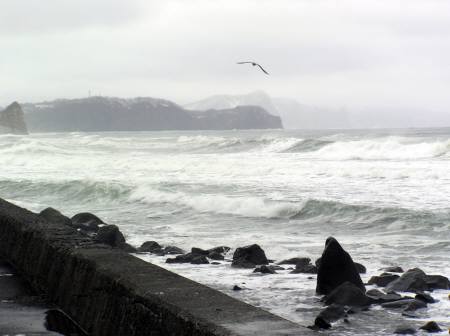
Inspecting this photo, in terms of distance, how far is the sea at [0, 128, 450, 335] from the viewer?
8.03 meters

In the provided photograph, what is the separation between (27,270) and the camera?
6633 millimetres

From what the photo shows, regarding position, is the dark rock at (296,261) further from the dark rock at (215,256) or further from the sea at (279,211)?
the dark rock at (215,256)

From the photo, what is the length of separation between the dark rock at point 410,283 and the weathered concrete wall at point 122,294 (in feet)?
11.8

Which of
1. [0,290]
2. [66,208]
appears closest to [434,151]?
[66,208]

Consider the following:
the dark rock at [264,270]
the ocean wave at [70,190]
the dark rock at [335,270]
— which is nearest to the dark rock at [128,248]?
the dark rock at [264,270]

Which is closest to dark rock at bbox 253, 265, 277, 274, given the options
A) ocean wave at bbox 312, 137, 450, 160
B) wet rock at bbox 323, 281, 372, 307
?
wet rock at bbox 323, 281, 372, 307

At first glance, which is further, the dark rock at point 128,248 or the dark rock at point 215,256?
the dark rock at point 128,248

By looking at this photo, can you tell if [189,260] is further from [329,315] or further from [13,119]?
[13,119]

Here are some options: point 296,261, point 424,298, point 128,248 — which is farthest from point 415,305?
point 128,248

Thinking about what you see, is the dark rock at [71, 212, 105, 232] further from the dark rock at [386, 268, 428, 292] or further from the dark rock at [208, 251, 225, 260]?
the dark rock at [386, 268, 428, 292]

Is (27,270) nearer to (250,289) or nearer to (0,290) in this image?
(0,290)

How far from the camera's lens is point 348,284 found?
7.14m

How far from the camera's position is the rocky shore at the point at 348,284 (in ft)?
21.2

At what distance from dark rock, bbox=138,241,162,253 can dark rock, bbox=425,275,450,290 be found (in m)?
4.62
